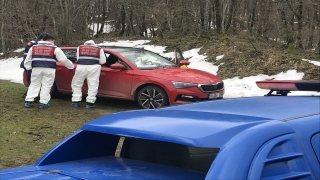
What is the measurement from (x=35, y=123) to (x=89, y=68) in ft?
6.30

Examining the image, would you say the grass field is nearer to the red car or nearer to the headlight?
the red car

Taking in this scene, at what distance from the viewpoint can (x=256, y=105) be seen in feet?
8.56

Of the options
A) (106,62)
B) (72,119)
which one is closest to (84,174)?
(72,119)

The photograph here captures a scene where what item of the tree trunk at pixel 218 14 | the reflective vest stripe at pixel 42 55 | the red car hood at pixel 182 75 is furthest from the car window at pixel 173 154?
the tree trunk at pixel 218 14

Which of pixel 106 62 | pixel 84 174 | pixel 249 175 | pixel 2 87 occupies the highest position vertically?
pixel 249 175

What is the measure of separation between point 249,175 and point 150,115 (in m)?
0.84

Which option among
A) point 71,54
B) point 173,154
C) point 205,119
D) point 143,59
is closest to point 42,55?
point 71,54

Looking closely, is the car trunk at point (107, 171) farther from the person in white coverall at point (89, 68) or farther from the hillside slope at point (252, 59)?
the hillside slope at point (252, 59)

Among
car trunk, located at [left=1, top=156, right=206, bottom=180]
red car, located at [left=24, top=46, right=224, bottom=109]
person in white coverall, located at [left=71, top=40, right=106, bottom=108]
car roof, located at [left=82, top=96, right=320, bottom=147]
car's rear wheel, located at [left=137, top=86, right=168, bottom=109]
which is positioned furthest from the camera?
person in white coverall, located at [left=71, top=40, right=106, bottom=108]

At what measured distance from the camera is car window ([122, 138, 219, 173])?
2381 millimetres

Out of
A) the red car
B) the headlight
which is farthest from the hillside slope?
the headlight

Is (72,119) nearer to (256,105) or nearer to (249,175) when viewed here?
(256,105)

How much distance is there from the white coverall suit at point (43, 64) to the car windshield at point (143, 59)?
55.5 inches

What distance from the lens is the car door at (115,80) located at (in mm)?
9852
